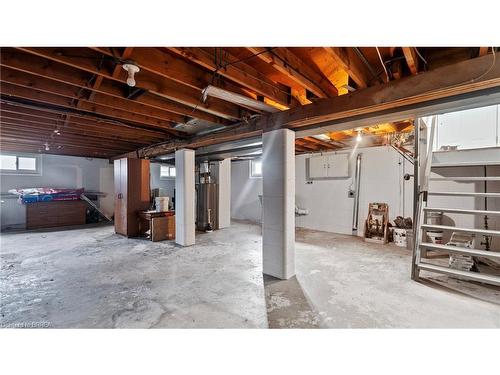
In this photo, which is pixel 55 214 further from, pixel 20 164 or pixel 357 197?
pixel 357 197

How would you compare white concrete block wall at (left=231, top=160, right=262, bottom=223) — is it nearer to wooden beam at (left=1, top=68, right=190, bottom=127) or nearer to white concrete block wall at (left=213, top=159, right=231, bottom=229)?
white concrete block wall at (left=213, top=159, right=231, bottom=229)

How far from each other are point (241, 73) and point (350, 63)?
0.95 metres

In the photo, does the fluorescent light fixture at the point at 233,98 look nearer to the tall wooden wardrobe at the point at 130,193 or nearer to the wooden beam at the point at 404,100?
the wooden beam at the point at 404,100

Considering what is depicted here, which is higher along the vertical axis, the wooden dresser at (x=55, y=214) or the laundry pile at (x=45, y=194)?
the laundry pile at (x=45, y=194)

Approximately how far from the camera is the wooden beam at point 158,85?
1.68 meters

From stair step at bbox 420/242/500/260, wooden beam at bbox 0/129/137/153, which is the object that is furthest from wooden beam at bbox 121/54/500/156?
wooden beam at bbox 0/129/137/153

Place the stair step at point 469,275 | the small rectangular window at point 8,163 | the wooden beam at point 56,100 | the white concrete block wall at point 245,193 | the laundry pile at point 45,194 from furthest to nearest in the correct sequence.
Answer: the white concrete block wall at point 245,193
the small rectangular window at point 8,163
the laundry pile at point 45,194
the wooden beam at point 56,100
the stair step at point 469,275

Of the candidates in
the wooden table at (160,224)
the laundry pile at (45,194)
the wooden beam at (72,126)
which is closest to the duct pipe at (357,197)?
the wooden table at (160,224)

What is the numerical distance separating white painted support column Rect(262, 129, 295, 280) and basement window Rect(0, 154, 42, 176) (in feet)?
26.7

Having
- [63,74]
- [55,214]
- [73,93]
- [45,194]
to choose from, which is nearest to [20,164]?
[45,194]

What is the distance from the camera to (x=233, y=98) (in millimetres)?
2244

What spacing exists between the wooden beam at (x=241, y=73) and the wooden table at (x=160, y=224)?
383cm
